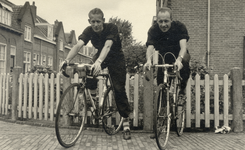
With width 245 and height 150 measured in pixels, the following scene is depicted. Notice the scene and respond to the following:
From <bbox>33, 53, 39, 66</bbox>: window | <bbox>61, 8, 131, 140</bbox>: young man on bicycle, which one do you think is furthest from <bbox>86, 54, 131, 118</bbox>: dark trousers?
<bbox>33, 53, 39, 66</bbox>: window

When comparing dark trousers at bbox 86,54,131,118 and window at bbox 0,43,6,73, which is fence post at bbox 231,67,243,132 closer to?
dark trousers at bbox 86,54,131,118

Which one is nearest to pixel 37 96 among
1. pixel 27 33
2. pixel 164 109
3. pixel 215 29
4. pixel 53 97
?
pixel 53 97

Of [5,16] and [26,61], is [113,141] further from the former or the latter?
[26,61]

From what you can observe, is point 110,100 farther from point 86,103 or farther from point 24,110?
point 24,110

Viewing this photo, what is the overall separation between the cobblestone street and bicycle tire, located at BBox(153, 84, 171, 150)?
9.7 inches

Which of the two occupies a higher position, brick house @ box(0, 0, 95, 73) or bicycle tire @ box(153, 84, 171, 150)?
brick house @ box(0, 0, 95, 73)

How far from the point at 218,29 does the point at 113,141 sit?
822 centimetres

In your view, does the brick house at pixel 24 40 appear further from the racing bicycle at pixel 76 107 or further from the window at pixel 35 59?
the racing bicycle at pixel 76 107

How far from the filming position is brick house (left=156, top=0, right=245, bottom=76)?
431 inches

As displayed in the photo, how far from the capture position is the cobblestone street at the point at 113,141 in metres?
3.93

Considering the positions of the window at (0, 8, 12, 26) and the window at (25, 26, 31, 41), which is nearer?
the window at (0, 8, 12, 26)

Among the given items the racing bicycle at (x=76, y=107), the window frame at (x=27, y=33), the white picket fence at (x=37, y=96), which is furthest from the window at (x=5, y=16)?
the racing bicycle at (x=76, y=107)

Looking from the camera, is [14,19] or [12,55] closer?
[12,55]

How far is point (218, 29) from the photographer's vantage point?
11.0 metres
